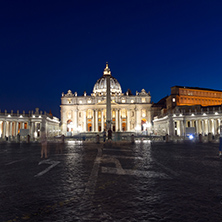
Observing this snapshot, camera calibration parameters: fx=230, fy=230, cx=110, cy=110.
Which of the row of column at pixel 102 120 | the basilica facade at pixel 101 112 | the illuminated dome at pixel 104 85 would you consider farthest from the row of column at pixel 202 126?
the illuminated dome at pixel 104 85

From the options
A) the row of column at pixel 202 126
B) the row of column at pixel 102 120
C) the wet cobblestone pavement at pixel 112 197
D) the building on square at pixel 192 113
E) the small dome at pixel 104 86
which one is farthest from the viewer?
the small dome at pixel 104 86

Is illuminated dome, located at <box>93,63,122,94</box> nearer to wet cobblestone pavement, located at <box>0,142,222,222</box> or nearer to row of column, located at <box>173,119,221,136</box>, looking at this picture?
row of column, located at <box>173,119,221,136</box>

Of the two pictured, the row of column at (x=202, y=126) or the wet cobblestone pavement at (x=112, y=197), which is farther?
the row of column at (x=202, y=126)

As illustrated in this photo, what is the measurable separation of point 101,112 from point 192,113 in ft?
157

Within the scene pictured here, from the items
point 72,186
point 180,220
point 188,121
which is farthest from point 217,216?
point 188,121

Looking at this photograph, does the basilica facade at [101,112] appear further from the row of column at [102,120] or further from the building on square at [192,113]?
the building on square at [192,113]

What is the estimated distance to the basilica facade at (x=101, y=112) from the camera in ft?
344

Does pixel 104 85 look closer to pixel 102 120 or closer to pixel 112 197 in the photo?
pixel 102 120

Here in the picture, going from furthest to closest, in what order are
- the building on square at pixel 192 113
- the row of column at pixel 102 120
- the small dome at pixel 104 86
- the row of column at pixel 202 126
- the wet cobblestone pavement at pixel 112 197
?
the small dome at pixel 104 86 → the row of column at pixel 102 120 → the building on square at pixel 192 113 → the row of column at pixel 202 126 → the wet cobblestone pavement at pixel 112 197

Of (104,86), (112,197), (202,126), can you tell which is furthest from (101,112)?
(112,197)

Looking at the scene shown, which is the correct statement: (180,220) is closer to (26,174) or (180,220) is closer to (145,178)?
(145,178)

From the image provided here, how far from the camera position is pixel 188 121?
7088 cm

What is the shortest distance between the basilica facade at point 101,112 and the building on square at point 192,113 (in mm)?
14675

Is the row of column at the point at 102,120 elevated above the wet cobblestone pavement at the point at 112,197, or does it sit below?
above
